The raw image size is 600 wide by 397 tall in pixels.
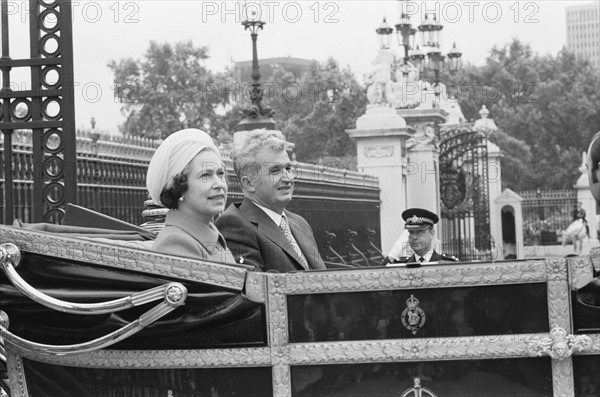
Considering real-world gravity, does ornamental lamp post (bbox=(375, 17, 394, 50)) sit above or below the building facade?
below

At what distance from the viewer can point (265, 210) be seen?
16.5 ft

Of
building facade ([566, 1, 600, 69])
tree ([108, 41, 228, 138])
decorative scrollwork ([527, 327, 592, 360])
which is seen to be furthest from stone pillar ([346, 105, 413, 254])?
building facade ([566, 1, 600, 69])

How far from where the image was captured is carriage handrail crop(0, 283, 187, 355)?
3748 mm

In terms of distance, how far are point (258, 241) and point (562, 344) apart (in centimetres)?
165

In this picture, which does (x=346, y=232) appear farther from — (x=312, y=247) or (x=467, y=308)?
(x=467, y=308)

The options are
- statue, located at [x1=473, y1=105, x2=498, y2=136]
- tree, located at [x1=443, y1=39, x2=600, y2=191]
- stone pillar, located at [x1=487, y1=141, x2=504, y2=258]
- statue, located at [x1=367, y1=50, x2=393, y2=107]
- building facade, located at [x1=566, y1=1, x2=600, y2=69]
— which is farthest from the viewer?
building facade, located at [x1=566, y1=1, x2=600, y2=69]

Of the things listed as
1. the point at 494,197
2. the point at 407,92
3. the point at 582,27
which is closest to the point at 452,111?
the point at 494,197

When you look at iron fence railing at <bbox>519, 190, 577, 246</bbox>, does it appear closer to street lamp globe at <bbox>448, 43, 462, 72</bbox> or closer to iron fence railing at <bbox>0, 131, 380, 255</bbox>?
street lamp globe at <bbox>448, 43, 462, 72</bbox>

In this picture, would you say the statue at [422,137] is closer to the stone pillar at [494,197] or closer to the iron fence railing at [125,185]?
the stone pillar at [494,197]

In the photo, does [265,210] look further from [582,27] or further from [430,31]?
[582,27]

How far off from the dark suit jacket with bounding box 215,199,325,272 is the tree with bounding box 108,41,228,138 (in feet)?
148

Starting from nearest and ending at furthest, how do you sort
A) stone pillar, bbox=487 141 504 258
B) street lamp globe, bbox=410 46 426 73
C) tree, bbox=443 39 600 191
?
stone pillar, bbox=487 141 504 258, street lamp globe, bbox=410 46 426 73, tree, bbox=443 39 600 191

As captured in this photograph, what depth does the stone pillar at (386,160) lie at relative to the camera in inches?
697

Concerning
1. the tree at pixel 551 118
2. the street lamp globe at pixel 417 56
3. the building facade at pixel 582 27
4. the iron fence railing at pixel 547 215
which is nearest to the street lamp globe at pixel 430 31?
the street lamp globe at pixel 417 56
